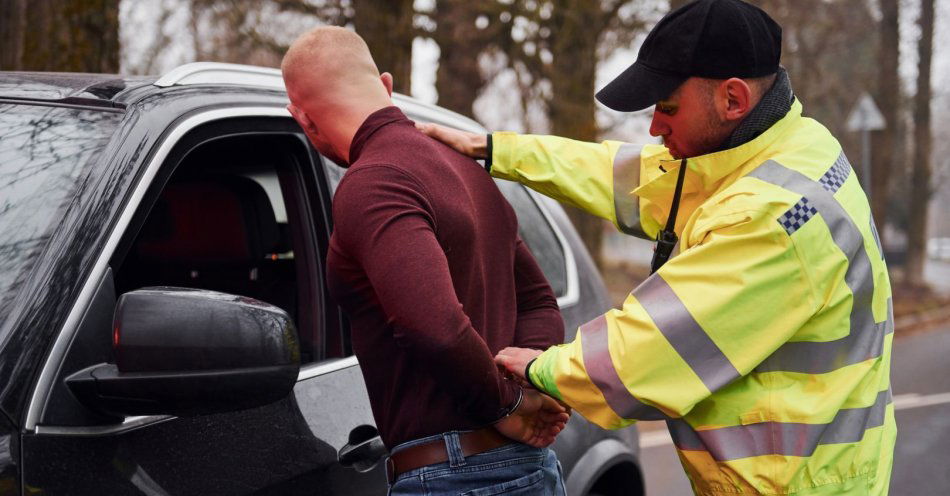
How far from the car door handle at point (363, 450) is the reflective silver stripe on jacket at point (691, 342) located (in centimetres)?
64

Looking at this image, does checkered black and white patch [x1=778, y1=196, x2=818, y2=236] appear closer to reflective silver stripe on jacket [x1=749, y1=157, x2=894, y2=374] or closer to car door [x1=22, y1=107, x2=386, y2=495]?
reflective silver stripe on jacket [x1=749, y1=157, x2=894, y2=374]

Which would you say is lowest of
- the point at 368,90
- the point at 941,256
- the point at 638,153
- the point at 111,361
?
the point at 941,256

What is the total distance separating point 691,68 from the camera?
1960 mm

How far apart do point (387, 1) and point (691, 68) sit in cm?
608

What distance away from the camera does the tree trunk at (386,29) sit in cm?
774

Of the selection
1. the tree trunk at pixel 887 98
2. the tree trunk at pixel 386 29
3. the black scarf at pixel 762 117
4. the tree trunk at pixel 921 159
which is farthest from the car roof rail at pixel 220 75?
the tree trunk at pixel 921 159

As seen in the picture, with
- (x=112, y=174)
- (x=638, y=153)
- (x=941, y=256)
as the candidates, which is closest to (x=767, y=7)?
(x=638, y=153)

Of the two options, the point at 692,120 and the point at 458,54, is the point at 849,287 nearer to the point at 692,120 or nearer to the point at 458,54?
the point at 692,120

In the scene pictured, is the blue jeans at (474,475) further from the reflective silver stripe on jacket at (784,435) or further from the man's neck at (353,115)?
the man's neck at (353,115)

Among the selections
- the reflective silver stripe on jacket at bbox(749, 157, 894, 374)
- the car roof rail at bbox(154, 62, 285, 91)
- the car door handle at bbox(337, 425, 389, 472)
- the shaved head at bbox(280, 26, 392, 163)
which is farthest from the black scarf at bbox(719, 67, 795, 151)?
the car roof rail at bbox(154, 62, 285, 91)

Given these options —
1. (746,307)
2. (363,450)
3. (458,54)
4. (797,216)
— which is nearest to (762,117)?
(797,216)

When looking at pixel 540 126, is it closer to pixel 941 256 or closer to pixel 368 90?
pixel 368 90

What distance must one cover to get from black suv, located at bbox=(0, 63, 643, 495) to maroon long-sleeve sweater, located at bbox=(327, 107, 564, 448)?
0.59 feet

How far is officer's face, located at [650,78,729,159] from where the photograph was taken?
1980 mm
